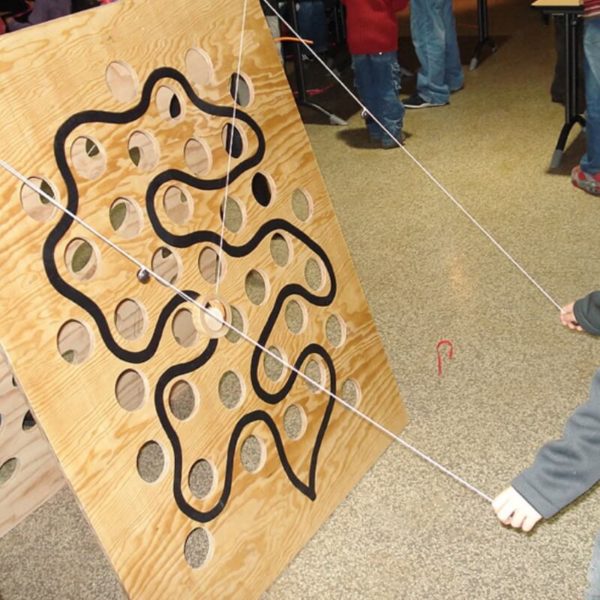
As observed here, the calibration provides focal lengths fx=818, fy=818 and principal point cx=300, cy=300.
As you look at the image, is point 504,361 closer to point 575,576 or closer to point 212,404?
point 575,576

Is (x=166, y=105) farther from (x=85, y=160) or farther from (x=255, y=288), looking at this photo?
(x=255, y=288)

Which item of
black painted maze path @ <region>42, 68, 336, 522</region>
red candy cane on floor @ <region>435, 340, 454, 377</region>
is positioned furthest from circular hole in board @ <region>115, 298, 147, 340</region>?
red candy cane on floor @ <region>435, 340, 454, 377</region>

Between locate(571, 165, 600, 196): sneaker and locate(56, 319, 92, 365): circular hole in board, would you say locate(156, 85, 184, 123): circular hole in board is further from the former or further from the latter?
locate(571, 165, 600, 196): sneaker

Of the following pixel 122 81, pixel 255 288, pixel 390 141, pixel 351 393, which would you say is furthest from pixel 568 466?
pixel 390 141

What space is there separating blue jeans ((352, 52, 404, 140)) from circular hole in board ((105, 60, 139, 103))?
1748 millimetres

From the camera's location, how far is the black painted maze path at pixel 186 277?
1012mm

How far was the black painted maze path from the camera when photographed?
1012 mm

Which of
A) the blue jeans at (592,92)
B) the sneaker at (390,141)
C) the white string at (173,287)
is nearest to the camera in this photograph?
the white string at (173,287)

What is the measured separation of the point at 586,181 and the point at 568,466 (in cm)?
149

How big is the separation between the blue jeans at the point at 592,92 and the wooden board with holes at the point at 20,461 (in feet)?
5.21

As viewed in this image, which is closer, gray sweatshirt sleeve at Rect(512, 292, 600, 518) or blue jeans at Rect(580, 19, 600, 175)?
gray sweatshirt sleeve at Rect(512, 292, 600, 518)

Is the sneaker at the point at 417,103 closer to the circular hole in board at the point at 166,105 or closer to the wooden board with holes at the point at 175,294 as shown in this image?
the wooden board with holes at the point at 175,294

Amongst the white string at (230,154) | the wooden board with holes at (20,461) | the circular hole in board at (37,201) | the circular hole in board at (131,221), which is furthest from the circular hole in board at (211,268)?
the wooden board with holes at (20,461)

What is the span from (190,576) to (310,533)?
26cm
